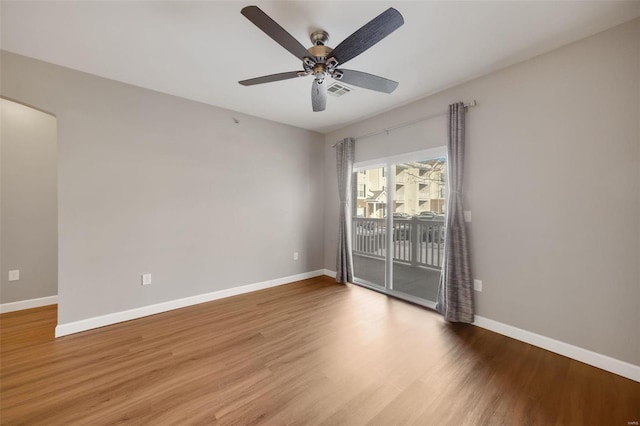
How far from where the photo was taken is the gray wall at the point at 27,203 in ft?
9.36

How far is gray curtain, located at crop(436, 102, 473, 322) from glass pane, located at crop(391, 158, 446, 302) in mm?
280

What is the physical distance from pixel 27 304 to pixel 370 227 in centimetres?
476

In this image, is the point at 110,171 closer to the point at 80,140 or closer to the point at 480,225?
the point at 80,140

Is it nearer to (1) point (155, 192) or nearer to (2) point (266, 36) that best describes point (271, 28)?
(2) point (266, 36)

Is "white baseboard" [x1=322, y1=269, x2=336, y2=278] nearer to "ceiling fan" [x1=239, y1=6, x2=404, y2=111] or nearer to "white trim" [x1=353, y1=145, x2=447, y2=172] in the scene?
"white trim" [x1=353, y1=145, x2=447, y2=172]

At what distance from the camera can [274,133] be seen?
12.7 ft

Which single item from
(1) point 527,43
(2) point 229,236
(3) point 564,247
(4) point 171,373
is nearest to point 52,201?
(2) point 229,236

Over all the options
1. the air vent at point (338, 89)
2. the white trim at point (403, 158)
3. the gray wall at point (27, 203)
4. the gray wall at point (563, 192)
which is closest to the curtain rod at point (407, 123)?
the gray wall at point (563, 192)

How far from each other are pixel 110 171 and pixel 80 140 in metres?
0.38

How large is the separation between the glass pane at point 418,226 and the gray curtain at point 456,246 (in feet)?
0.92

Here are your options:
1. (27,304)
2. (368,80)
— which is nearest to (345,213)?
(368,80)

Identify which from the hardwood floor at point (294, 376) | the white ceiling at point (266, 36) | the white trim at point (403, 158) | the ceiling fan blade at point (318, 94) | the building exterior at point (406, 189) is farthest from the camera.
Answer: the building exterior at point (406, 189)

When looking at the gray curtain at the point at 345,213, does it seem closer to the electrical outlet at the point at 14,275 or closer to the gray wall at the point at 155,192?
the gray wall at the point at 155,192

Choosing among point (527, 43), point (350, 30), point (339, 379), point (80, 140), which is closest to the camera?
point (339, 379)
